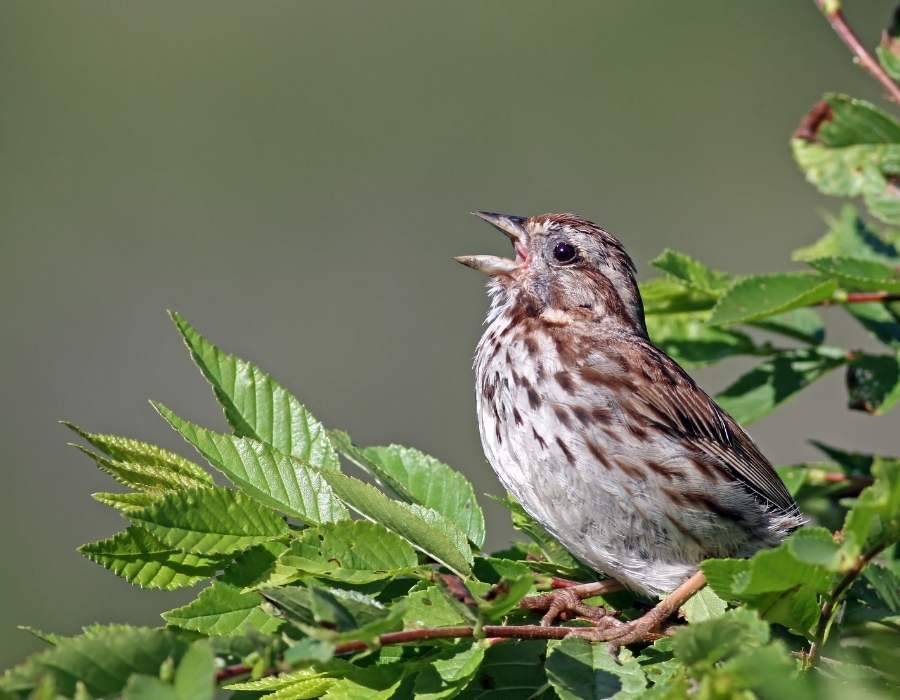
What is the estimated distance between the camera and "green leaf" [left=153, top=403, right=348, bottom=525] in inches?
106

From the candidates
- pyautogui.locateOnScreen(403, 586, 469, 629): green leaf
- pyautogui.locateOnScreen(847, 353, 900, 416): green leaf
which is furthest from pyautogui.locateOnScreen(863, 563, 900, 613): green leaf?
pyautogui.locateOnScreen(403, 586, 469, 629): green leaf

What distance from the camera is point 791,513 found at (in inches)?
144

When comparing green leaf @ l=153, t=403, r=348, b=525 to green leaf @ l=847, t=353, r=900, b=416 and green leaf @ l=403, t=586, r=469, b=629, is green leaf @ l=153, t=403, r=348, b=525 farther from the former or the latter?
green leaf @ l=847, t=353, r=900, b=416

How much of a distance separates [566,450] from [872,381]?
0.97m

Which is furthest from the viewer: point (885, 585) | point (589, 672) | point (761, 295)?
point (761, 295)

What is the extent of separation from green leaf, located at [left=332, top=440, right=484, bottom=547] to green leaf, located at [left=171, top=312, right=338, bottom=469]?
7 cm

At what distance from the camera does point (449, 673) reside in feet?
7.66

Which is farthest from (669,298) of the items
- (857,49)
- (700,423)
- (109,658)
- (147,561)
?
(109,658)

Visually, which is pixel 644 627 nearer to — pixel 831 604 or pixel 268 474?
pixel 831 604

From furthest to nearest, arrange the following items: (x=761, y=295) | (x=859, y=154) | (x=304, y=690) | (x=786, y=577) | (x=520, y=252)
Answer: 1. (x=520, y=252)
2. (x=859, y=154)
3. (x=761, y=295)
4. (x=304, y=690)
5. (x=786, y=577)

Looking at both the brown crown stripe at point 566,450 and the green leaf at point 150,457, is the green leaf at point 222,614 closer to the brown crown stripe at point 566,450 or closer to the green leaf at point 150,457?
the green leaf at point 150,457

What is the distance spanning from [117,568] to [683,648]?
1.19 metres

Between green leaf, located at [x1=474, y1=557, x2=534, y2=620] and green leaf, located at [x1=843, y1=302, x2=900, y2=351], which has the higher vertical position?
green leaf, located at [x1=474, y1=557, x2=534, y2=620]

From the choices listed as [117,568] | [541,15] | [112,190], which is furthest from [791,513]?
[541,15]
